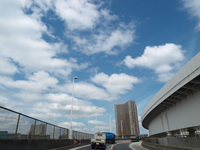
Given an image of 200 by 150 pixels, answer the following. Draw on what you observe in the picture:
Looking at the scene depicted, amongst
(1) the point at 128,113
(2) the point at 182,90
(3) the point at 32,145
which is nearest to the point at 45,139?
(3) the point at 32,145

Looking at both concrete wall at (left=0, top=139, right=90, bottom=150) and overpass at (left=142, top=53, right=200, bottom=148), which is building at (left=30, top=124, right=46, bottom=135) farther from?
overpass at (left=142, top=53, right=200, bottom=148)

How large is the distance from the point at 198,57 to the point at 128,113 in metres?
106

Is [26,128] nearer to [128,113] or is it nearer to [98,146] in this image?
[98,146]

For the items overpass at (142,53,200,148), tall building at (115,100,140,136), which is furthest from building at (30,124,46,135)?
tall building at (115,100,140,136)

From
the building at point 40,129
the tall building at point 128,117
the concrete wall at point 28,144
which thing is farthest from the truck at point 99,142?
the tall building at point 128,117

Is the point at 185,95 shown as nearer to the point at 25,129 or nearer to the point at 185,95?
the point at 185,95

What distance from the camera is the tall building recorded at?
10844 centimetres

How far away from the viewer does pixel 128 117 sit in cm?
11094

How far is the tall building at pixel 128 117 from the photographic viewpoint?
108438 mm

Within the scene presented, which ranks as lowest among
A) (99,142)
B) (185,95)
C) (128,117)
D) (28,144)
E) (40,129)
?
(99,142)

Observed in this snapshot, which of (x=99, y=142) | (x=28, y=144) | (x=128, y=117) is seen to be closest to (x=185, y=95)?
(x=99, y=142)

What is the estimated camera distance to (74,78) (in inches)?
1107

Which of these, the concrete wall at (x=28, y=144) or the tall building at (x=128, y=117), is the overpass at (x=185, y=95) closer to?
the concrete wall at (x=28, y=144)

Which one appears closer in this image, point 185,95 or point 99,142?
point 185,95
